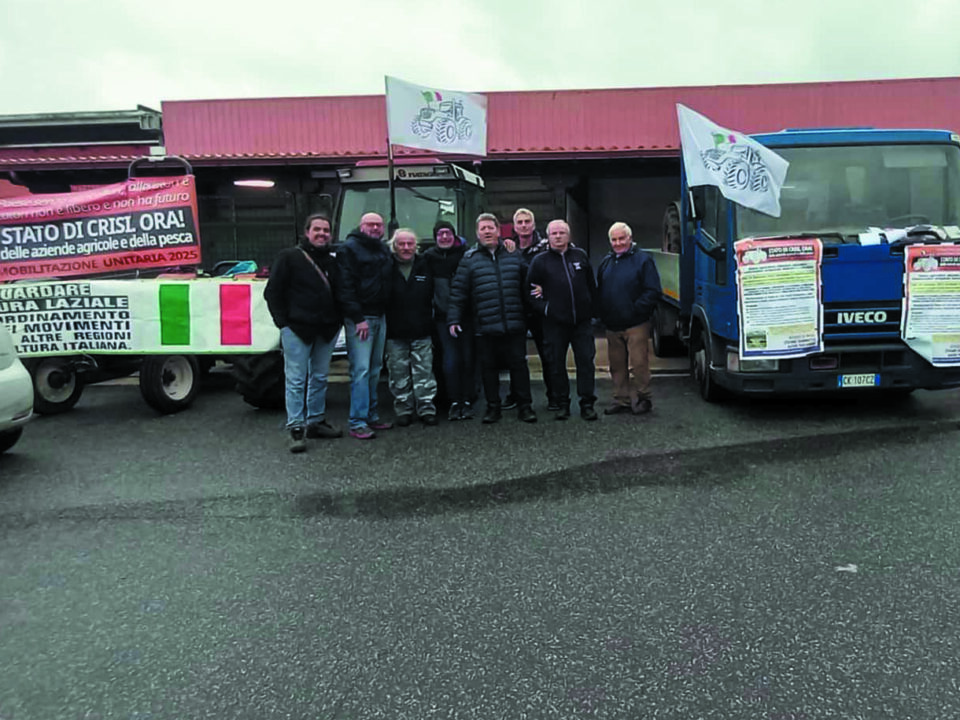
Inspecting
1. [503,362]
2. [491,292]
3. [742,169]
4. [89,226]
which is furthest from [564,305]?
[89,226]

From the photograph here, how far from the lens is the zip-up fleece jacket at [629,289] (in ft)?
21.9

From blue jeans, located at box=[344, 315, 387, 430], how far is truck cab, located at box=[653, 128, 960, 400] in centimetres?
297

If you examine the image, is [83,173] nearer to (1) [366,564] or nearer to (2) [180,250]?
(2) [180,250]

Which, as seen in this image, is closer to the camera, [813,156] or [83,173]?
[813,156]

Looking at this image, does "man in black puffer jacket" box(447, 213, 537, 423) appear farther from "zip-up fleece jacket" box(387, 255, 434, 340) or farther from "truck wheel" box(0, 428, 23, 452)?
"truck wheel" box(0, 428, 23, 452)

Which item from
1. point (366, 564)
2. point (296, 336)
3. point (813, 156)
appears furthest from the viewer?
point (813, 156)

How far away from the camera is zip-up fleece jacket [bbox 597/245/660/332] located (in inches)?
263

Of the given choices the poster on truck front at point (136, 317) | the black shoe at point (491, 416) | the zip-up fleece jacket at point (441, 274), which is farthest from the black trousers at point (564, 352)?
the poster on truck front at point (136, 317)

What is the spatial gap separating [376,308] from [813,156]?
13.2 ft

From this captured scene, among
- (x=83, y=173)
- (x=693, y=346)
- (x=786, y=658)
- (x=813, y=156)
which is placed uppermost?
(x=83, y=173)

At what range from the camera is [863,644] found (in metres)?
2.97

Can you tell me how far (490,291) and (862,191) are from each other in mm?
3329

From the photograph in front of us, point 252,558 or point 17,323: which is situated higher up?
point 17,323

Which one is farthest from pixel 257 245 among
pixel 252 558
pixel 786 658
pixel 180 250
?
pixel 786 658
